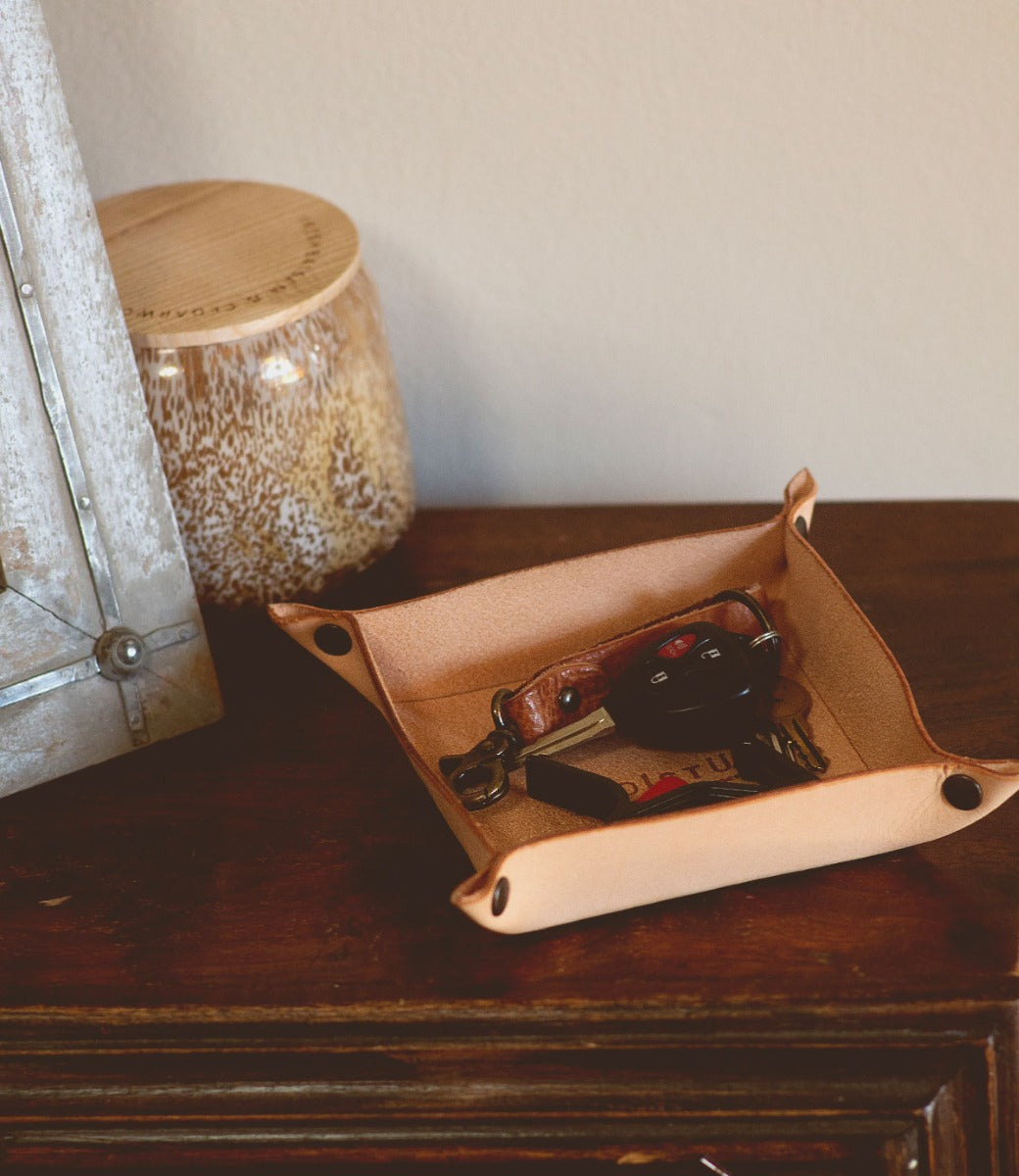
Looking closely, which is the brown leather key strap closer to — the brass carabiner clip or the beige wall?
the brass carabiner clip

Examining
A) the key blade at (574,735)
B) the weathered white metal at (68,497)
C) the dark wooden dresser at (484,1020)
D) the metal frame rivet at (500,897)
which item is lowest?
the dark wooden dresser at (484,1020)

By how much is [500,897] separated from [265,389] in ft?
0.86

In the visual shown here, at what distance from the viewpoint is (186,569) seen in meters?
0.53

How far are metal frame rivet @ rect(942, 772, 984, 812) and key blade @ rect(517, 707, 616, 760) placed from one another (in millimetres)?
132

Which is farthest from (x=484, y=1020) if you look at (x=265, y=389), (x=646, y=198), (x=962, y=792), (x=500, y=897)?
(x=646, y=198)

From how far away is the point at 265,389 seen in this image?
542 mm

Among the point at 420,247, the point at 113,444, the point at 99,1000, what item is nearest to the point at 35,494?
the point at 113,444

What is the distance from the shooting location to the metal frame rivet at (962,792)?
42 centimetres

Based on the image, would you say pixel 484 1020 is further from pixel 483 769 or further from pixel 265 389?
pixel 265 389

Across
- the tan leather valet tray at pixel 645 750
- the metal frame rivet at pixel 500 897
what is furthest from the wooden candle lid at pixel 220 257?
the metal frame rivet at pixel 500 897

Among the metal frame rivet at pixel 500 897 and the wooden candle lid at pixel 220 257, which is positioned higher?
the wooden candle lid at pixel 220 257

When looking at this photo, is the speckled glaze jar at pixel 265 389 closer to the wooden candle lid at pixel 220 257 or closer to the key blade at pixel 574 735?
the wooden candle lid at pixel 220 257

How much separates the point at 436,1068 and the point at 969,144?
545mm

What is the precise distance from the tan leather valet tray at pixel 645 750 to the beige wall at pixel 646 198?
7.8 inches
